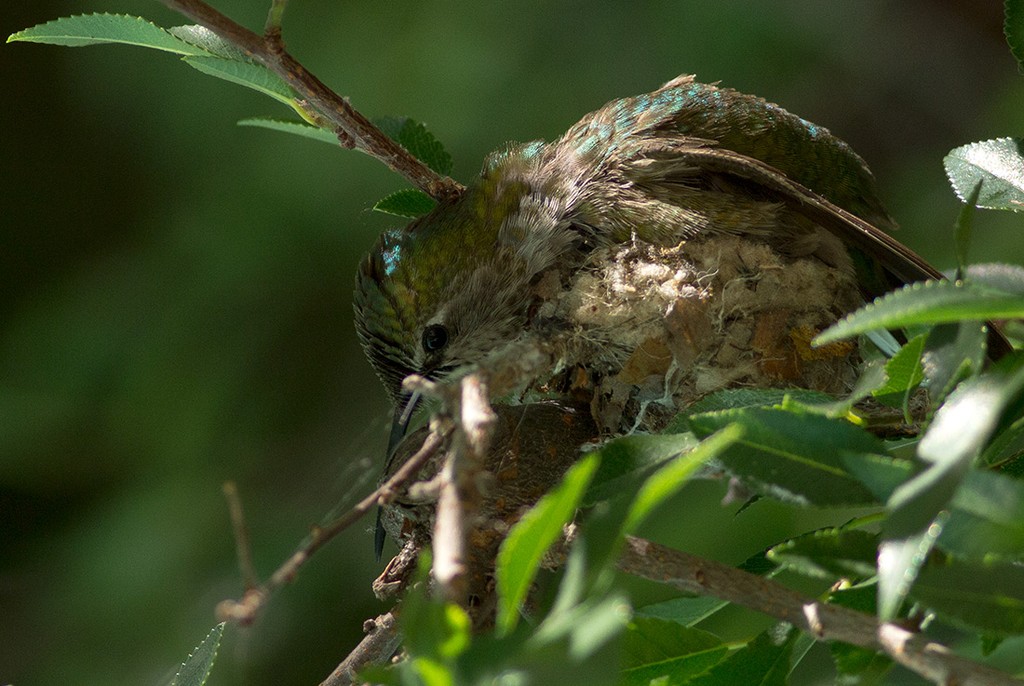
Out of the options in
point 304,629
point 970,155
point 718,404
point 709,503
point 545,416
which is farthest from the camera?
point 304,629

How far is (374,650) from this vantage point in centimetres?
154

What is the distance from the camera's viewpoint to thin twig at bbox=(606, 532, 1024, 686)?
0.89m

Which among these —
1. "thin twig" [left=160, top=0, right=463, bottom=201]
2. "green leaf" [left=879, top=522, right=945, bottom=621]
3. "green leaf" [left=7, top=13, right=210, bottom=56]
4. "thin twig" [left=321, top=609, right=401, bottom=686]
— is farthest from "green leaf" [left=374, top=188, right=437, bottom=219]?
"green leaf" [left=879, top=522, right=945, bottom=621]

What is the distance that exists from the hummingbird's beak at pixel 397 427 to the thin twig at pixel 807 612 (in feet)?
3.13

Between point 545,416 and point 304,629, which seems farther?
point 304,629

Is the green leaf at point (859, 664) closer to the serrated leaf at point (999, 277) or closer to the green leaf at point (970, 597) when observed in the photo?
the green leaf at point (970, 597)

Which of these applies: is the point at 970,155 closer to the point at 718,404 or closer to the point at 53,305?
the point at 718,404

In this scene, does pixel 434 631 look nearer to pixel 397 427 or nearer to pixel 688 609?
pixel 688 609

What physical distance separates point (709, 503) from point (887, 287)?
116cm

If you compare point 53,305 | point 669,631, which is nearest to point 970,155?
point 669,631

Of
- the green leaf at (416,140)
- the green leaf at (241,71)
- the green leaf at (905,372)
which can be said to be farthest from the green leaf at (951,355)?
the green leaf at (416,140)

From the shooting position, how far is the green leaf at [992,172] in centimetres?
160

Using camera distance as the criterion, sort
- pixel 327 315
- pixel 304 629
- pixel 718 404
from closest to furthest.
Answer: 1. pixel 718 404
2. pixel 304 629
3. pixel 327 315

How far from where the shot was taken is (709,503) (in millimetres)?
3207
